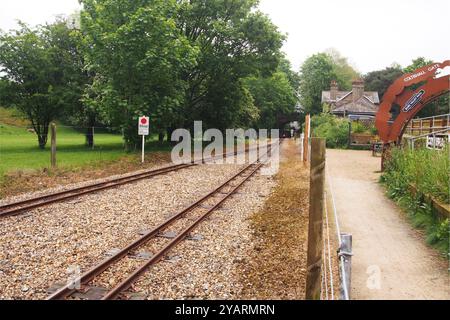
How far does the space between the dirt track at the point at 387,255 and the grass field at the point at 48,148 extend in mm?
11046

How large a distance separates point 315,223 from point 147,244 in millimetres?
3618

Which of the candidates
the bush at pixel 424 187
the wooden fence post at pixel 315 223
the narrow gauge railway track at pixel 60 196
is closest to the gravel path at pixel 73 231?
the narrow gauge railway track at pixel 60 196

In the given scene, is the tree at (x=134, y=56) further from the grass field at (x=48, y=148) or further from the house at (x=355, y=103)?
the house at (x=355, y=103)

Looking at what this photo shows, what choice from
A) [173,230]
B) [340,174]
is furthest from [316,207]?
[340,174]

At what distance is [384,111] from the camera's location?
15133 mm

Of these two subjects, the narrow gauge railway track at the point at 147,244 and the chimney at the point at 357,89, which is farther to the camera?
the chimney at the point at 357,89

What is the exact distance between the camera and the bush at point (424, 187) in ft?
21.8

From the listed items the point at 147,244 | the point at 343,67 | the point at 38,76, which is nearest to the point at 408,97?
the point at 147,244

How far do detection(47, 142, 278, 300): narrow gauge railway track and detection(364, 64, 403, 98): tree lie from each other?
62.5 meters

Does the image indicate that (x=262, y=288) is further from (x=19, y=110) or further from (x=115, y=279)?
(x=19, y=110)

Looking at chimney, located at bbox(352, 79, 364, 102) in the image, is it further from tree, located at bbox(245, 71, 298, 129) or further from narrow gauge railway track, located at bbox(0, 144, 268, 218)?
narrow gauge railway track, located at bbox(0, 144, 268, 218)

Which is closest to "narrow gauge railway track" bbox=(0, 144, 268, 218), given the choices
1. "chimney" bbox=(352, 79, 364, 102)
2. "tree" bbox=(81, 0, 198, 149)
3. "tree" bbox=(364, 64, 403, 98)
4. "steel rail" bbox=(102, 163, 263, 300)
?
"steel rail" bbox=(102, 163, 263, 300)

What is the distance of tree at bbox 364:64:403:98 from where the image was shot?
66.0m

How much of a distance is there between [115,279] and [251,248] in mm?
2396
